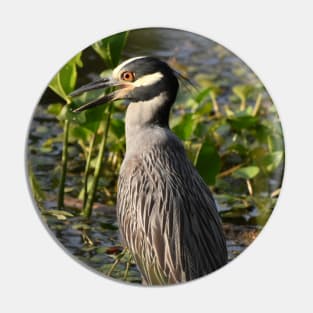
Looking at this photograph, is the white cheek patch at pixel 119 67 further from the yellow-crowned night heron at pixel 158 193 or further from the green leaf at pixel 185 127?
the green leaf at pixel 185 127

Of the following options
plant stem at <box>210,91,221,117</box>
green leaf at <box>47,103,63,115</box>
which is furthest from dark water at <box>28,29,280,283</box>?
plant stem at <box>210,91,221,117</box>

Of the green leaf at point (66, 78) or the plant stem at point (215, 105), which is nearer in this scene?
the green leaf at point (66, 78)

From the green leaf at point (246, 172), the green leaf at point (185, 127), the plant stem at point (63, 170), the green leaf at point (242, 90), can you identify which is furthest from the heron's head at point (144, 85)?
the green leaf at point (246, 172)

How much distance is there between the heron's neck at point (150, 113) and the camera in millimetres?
5023

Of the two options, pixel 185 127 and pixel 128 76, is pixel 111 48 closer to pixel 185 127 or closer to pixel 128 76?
pixel 128 76

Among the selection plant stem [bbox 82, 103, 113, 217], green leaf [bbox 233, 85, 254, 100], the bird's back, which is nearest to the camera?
the bird's back

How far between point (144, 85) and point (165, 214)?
632 mm

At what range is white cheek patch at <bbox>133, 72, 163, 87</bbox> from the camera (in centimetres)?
499

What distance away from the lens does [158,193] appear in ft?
16.4

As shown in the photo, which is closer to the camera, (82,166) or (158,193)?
(158,193)

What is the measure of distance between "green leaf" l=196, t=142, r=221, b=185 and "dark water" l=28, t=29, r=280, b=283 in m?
0.15

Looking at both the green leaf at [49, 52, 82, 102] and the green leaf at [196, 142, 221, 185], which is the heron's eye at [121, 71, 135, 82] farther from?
the green leaf at [196, 142, 221, 185]

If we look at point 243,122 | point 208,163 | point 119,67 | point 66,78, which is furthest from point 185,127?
point 66,78

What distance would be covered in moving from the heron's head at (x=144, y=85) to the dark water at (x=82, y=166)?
6 centimetres
